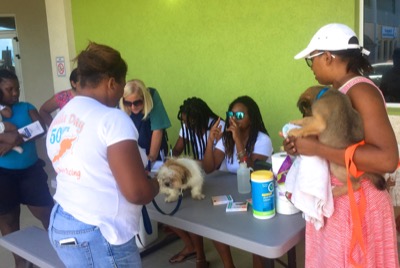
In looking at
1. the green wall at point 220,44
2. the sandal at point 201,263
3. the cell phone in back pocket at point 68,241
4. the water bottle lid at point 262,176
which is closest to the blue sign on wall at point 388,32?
the green wall at point 220,44

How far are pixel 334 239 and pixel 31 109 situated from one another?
273 cm

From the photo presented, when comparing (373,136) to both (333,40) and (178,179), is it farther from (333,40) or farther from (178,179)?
(178,179)

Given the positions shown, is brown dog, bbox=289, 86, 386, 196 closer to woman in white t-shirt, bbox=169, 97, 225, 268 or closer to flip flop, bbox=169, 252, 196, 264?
woman in white t-shirt, bbox=169, 97, 225, 268

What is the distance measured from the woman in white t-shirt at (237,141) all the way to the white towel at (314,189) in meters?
1.36

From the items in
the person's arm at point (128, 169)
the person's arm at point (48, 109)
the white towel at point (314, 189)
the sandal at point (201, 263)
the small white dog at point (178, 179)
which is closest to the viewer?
the person's arm at point (128, 169)

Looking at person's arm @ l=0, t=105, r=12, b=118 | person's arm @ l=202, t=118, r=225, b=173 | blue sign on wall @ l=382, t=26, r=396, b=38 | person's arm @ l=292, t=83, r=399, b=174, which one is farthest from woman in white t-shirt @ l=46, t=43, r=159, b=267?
blue sign on wall @ l=382, t=26, r=396, b=38

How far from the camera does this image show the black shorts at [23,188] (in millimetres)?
3211

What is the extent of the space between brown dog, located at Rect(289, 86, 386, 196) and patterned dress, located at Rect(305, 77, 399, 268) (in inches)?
1.4

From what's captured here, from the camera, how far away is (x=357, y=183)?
1.67 metres

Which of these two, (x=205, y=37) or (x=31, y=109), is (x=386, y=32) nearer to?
(x=205, y=37)

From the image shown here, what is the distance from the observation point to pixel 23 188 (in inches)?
130

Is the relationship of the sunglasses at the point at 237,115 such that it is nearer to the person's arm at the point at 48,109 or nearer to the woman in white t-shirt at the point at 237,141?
the woman in white t-shirt at the point at 237,141

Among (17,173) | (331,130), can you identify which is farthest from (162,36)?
(331,130)

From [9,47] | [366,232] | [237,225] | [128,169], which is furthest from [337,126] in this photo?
[9,47]
